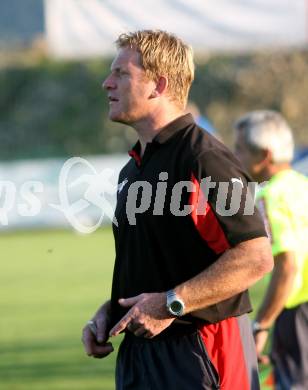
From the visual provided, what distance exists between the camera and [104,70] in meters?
37.1

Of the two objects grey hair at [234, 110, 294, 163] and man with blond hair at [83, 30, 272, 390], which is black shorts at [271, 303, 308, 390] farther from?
man with blond hair at [83, 30, 272, 390]

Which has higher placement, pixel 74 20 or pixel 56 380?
pixel 74 20

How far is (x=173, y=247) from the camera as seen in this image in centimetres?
409

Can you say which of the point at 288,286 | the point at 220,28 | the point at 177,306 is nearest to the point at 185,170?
the point at 177,306

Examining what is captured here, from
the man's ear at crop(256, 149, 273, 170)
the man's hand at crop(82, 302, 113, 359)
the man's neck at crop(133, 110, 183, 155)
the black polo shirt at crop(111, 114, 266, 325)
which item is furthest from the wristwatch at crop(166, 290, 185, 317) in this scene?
the man's ear at crop(256, 149, 273, 170)

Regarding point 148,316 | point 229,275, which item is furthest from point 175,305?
point 229,275

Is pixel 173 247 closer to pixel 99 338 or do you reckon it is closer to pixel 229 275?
pixel 229 275

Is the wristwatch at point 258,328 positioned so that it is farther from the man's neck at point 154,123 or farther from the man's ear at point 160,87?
the man's ear at point 160,87

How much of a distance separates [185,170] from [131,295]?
55 cm

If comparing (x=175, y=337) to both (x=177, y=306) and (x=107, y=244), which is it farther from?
(x=107, y=244)

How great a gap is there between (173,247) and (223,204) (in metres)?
0.28

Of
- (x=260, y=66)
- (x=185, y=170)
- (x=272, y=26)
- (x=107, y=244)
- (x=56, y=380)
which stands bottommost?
(x=56, y=380)

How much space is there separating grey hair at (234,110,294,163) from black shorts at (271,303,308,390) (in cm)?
85

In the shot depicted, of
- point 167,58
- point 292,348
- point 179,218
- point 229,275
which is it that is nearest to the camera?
point 229,275
